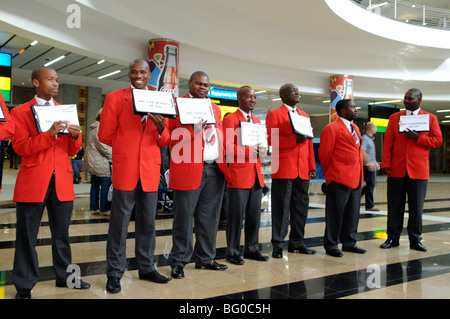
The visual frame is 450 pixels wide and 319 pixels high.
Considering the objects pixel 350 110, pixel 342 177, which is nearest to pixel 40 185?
pixel 342 177

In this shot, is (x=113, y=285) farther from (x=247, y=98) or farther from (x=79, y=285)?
(x=247, y=98)

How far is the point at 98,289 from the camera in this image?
2967mm

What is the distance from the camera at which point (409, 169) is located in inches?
181

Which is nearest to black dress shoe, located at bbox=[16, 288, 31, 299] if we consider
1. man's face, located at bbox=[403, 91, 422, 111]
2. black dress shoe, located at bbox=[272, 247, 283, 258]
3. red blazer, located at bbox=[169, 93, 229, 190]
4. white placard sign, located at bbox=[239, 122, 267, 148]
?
red blazer, located at bbox=[169, 93, 229, 190]

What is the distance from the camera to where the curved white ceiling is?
288 inches

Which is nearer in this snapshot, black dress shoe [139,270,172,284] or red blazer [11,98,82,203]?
red blazer [11,98,82,203]

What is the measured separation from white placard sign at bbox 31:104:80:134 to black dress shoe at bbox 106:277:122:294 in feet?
3.72

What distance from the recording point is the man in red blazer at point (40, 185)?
279 cm

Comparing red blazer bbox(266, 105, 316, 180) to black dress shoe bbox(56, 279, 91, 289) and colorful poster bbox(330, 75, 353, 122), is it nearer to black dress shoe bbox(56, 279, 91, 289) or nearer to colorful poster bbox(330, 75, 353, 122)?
black dress shoe bbox(56, 279, 91, 289)

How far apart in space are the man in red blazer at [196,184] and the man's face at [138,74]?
0.44 metres

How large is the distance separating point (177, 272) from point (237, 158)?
1175mm

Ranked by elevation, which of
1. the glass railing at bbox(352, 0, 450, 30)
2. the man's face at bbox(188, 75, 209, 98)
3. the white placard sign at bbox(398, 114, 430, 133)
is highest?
the glass railing at bbox(352, 0, 450, 30)

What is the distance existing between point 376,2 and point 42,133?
12.1m
